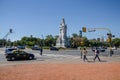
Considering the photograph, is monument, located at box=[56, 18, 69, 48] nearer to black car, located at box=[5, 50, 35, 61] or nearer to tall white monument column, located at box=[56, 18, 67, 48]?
tall white monument column, located at box=[56, 18, 67, 48]

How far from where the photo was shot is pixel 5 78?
40.1 ft

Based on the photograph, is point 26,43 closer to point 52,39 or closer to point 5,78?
point 52,39

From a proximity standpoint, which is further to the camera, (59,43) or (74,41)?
(74,41)

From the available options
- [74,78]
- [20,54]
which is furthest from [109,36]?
[74,78]

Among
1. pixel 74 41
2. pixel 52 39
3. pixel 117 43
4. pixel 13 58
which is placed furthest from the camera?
pixel 117 43

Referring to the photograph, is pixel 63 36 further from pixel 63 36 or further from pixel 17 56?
pixel 17 56

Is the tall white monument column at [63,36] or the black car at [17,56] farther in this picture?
the tall white monument column at [63,36]

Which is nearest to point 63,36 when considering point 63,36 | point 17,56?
point 63,36

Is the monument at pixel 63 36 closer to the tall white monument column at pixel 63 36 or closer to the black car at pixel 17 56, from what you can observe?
the tall white monument column at pixel 63 36

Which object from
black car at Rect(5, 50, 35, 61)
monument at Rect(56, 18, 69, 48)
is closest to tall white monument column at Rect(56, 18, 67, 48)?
monument at Rect(56, 18, 69, 48)

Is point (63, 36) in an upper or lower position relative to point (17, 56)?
upper

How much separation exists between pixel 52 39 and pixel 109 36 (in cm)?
9598

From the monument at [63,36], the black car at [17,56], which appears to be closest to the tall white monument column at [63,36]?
the monument at [63,36]

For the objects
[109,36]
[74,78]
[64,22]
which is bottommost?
[74,78]
